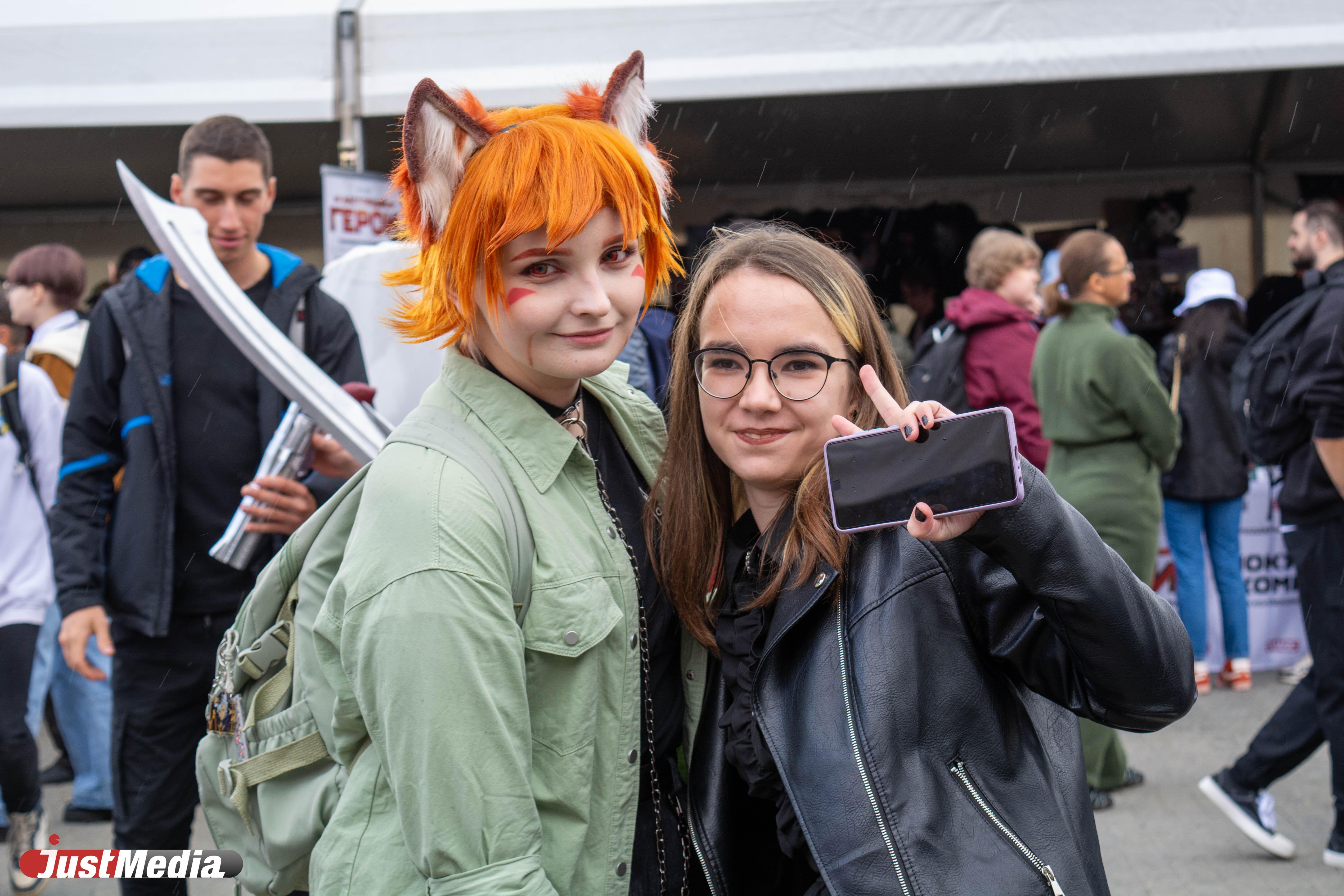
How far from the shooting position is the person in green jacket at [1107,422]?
4285 millimetres

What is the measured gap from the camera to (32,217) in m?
8.35

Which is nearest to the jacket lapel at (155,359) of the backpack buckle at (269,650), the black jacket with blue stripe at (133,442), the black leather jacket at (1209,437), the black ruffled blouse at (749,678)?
the black jacket with blue stripe at (133,442)

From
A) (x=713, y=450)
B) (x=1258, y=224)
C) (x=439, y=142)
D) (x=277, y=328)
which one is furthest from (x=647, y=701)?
(x=1258, y=224)

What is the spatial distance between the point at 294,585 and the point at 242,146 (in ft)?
5.25

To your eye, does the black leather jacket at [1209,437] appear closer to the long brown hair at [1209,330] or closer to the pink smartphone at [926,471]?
the long brown hair at [1209,330]

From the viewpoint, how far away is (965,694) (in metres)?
1.40

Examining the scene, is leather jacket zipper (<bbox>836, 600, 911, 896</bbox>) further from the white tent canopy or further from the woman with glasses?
the white tent canopy

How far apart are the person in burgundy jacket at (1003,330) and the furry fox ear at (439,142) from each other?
12.1 feet

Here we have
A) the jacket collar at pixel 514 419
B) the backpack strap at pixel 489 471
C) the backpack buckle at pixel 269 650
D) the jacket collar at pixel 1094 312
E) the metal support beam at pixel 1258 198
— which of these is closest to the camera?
the backpack strap at pixel 489 471

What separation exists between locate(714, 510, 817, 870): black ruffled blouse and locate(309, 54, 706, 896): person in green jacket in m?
0.09

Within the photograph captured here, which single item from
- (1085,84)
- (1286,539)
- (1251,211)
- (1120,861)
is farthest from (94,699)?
(1251,211)

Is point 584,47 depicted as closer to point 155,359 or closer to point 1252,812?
point 155,359

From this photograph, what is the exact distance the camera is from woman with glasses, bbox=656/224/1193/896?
1311 mm

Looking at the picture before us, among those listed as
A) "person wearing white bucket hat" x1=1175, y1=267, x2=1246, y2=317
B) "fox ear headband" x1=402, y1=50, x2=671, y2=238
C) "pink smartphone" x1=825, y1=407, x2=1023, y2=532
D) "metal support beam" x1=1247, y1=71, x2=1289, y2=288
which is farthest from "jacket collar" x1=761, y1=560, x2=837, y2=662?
"metal support beam" x1=1247, y1=71, x2=1289, y2=288
